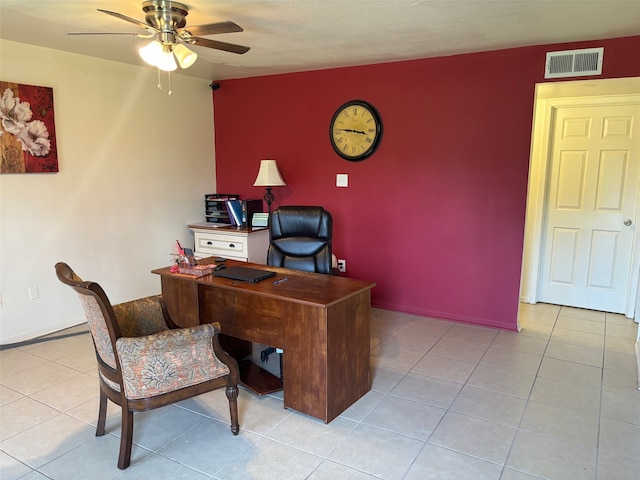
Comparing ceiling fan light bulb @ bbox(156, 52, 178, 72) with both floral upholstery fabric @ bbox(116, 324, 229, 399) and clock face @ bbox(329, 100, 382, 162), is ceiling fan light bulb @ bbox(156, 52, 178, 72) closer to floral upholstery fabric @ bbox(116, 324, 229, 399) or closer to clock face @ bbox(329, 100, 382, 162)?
floral upholstery fabric @ bbox(116, 324, 229, 399)

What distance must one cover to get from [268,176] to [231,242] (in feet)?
2.49

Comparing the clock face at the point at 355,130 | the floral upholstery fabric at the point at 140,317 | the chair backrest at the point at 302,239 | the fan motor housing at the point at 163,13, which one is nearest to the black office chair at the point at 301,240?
the chair backrest at the point at 302,239

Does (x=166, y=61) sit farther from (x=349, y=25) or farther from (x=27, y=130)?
(x=27, y=130)

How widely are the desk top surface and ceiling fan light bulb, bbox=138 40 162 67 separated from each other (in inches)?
49.5

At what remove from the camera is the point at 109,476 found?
1.97 metres

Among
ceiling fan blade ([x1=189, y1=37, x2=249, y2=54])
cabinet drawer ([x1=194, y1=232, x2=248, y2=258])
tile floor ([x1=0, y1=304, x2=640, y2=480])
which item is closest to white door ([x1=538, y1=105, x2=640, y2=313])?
tile floor ([x1=0, y1=304, x2=640, y2=480])

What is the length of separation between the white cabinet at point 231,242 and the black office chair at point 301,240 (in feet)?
3.58

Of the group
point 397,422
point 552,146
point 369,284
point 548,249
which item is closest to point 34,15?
point 369,284

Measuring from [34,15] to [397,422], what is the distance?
319cm

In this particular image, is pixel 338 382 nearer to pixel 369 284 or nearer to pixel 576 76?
pixel 369 284

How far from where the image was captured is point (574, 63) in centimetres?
321

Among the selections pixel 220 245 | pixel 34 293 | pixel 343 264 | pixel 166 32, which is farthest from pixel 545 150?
pixel 34 293

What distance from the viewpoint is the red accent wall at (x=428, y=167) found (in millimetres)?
3543

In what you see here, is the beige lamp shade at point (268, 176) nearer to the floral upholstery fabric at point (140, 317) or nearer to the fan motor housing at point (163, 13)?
the fan motor housing at point (163, 13)
